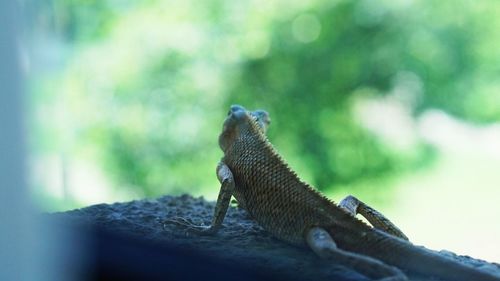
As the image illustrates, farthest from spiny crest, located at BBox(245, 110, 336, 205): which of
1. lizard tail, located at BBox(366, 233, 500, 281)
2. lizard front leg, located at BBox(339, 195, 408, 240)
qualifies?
lizard tail, located at BBox(366, 233, 500, 281)

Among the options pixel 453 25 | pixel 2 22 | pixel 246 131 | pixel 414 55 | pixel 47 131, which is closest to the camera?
pixel 2 22

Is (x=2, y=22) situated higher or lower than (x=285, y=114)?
lower

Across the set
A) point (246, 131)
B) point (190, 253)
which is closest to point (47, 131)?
point (190, 253)

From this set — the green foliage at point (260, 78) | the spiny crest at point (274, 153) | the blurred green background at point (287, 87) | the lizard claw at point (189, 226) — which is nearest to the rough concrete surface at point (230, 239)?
the lizard claw at point (189, 226)

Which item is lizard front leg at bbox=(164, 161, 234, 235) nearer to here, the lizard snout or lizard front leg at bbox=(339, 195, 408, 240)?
the lizard snout

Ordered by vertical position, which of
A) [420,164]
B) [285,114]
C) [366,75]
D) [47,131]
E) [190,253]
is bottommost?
[190,253]

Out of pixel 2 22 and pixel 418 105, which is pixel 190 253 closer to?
pixel 2 22
